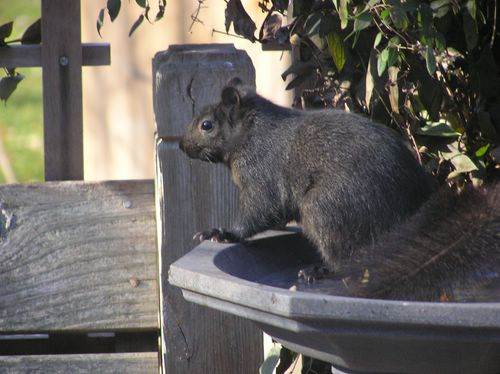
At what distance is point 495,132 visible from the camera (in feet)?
7.85

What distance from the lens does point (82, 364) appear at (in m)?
2.43

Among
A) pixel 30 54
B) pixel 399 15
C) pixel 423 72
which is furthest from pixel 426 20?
pixel 30 54

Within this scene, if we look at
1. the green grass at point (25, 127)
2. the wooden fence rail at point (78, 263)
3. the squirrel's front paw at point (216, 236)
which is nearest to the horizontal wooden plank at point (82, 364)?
the wooden fence rail at point (78, 263)

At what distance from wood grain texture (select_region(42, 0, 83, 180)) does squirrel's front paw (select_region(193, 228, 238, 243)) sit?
0.36 meters

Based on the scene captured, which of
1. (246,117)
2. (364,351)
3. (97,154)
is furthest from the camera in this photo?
(97,154)

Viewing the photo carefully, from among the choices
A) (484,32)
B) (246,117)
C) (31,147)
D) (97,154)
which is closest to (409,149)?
(484,32)

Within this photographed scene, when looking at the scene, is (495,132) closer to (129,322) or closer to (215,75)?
(215,75)

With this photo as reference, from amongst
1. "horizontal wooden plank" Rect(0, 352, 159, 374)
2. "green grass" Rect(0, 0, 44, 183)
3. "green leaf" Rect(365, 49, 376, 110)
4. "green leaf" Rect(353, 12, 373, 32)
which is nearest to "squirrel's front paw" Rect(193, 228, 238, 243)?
"horizontal wooden plank" Rect(0, 352, 159, 374)

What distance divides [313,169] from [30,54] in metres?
0.78

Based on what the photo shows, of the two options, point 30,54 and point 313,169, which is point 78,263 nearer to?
point 30,54

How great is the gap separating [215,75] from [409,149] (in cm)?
53

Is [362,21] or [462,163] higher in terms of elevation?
[362,21]

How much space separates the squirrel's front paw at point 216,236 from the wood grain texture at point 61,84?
0.36 meters

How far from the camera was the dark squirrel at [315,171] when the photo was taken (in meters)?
2.32
